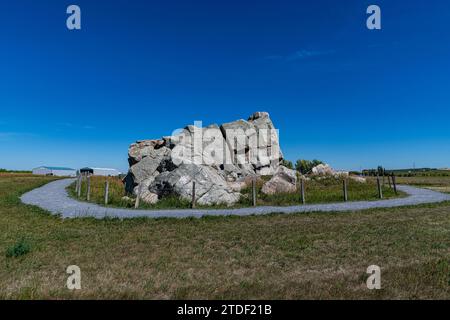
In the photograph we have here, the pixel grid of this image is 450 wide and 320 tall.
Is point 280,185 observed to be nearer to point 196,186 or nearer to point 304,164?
point 196,186

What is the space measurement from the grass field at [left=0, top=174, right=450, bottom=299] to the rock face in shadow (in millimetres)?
7739

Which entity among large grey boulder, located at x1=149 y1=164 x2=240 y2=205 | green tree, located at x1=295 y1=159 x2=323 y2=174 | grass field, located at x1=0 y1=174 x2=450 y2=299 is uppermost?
green tree, located at x1=295 y1=159 x2=323 y2=174

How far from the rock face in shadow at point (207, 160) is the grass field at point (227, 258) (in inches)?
305

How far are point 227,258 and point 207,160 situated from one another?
28225mm

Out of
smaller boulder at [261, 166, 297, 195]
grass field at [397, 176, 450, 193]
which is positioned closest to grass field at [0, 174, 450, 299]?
smaller boulder at [261, 166, 297, 195]

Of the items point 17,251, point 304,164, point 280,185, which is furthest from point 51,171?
point 17,251

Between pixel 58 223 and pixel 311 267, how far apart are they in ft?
35.5

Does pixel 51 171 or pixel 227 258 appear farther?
pixel 51 171

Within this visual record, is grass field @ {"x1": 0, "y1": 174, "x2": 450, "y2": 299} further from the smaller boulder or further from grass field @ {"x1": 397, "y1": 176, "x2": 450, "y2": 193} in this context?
grass field @ {"x1": 397, "y1": 176, "x2": 450, "y2": 193}

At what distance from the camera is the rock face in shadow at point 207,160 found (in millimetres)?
20938

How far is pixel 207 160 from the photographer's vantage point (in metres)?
35.7

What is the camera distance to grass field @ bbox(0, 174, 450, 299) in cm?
541

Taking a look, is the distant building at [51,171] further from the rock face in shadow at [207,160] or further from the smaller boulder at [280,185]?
the smaller boulder at [280,185]
